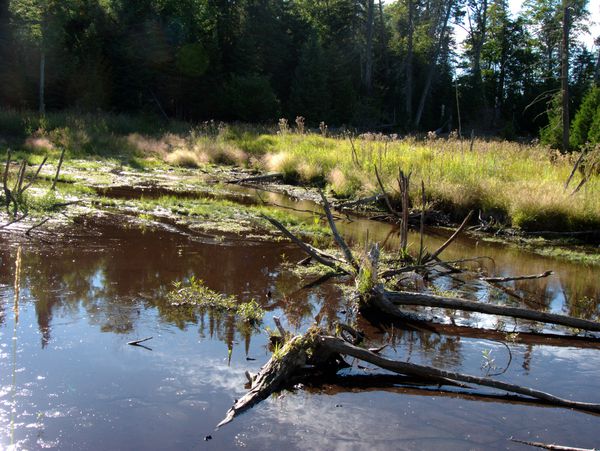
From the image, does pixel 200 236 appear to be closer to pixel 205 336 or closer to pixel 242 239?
pixel 242 239

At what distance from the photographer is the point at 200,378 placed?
4.99 m

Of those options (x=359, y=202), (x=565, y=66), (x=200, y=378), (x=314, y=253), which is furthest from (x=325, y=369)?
(x=565, y=66)

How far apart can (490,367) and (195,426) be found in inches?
108

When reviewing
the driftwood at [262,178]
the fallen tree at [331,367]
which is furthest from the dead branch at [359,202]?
the fallen tree at [331,367]

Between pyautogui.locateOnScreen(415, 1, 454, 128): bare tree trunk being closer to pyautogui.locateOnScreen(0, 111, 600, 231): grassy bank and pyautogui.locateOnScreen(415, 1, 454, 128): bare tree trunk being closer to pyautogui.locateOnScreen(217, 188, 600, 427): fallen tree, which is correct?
pyautogui.locateOnScreen(0, 111, 600, 231): grassy bank

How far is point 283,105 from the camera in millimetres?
46375

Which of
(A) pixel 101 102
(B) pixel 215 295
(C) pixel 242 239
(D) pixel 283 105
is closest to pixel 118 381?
(B) pixel 215 295

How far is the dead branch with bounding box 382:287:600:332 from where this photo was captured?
20.5 feet

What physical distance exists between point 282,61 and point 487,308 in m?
Result: 45.0

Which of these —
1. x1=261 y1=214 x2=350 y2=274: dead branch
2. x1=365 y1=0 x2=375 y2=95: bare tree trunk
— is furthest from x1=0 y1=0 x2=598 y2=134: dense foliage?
x1=261 y1=214 x2=350 y2=274: dead branch

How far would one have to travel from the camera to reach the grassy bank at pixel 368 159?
13.4 m

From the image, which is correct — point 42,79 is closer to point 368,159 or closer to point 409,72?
point 368,159

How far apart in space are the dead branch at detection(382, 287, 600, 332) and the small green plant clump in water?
1.29m

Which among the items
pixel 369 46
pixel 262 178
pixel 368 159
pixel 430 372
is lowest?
pixel 430 372
